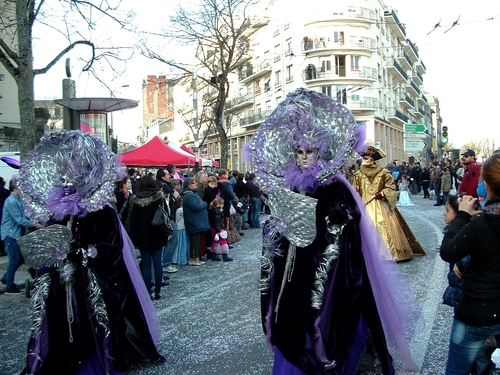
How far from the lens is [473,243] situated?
2582mm

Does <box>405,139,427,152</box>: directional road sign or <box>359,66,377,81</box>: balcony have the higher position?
<box>359,66,377,81</box>: balcony

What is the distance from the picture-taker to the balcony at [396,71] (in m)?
49.0

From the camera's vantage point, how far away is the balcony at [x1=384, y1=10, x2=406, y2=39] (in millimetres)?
49469

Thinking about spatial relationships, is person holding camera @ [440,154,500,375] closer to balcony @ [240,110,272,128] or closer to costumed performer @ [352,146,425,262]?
costumed performer @ [352,146,425,262]

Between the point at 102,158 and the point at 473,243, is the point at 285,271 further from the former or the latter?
the point at 102,158

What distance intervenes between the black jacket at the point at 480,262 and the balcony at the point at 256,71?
45.2 metres

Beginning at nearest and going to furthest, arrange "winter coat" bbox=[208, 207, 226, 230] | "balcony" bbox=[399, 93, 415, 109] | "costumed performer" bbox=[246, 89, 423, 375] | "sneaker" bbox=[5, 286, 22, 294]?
"costumed performer" bbox=[246, 89, 423, 375], "sneaker" bbox=[5, 286, 22, 294], "winter coat" bbox=[208, 207, 226, 230], "balcony" bbox=[399, 93, 415, 109]

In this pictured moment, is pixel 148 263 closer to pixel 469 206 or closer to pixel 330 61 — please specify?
pixel 469 206

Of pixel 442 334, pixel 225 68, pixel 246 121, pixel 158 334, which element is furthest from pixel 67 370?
pixel 246 121

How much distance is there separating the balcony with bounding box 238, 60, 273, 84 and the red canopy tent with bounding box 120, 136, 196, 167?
108 feet

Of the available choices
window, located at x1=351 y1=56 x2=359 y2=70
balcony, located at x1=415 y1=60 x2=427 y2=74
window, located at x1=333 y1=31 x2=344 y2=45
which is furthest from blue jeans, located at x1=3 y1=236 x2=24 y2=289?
balcony, located at x1=415 y1=60 x2=427 y2=74

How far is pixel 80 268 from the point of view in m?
3.88

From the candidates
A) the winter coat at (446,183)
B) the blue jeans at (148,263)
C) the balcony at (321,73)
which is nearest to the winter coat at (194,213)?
the blue jeans at (148,263)

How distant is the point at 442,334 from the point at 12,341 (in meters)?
4.48
